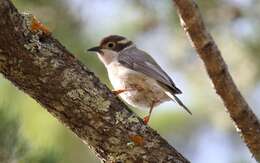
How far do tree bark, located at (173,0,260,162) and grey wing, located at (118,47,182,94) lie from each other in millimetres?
1412

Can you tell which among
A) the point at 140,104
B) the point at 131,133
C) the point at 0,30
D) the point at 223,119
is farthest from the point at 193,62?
the point at 0,30

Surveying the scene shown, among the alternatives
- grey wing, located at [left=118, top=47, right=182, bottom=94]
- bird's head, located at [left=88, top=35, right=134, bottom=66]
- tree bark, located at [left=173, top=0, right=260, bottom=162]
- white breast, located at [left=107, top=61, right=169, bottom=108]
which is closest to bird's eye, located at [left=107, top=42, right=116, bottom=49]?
bird's head, located at [left=88, top=35, right=134, bottom=66]

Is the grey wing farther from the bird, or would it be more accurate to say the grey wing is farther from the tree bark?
the tree bark

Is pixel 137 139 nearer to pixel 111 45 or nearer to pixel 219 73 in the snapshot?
pixel 219 73

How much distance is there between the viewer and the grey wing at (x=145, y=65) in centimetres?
439

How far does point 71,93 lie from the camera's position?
114 inches

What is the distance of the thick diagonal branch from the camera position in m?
2.81

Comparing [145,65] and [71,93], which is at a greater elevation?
[145,65]

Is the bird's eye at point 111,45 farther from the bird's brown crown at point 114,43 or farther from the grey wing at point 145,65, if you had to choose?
the grey wing at point 145,65

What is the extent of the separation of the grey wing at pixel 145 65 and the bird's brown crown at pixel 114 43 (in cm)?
9

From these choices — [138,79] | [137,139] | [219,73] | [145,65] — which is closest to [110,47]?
[145,65]

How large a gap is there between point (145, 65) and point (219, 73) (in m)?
1.84

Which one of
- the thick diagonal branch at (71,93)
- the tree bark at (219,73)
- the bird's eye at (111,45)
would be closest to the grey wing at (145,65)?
the bird's eye at (111,45)

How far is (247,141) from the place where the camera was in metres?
2.96
